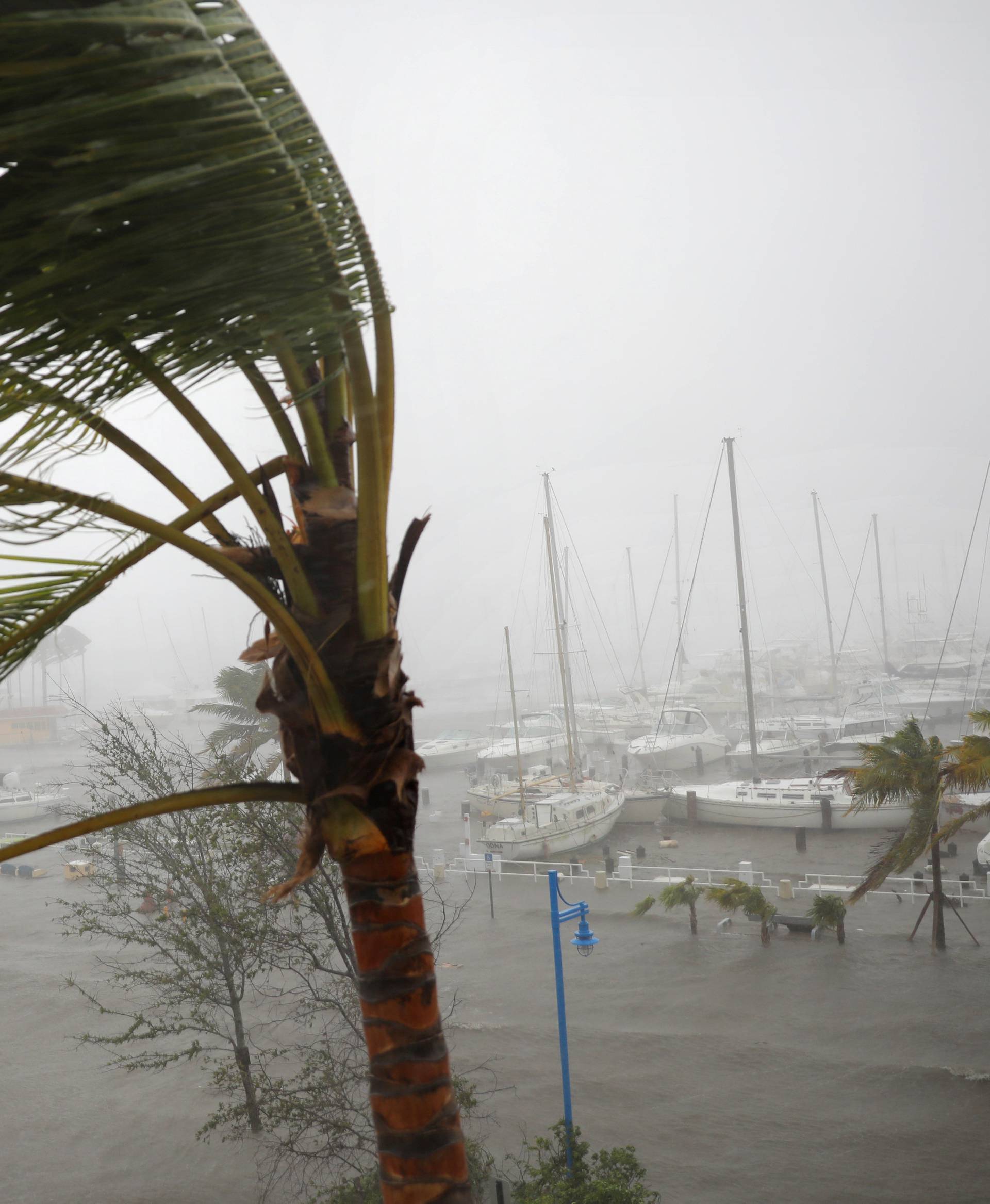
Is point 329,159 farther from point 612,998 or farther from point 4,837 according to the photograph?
point 4,837

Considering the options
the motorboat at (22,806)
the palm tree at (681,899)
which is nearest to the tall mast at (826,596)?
the palm tree at (681,899)

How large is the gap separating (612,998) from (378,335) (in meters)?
14.8

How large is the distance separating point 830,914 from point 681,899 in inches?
103

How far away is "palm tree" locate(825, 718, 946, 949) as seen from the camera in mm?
13797

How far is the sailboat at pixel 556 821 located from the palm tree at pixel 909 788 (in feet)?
32.5

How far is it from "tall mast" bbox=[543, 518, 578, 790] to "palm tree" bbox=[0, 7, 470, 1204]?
940 inches

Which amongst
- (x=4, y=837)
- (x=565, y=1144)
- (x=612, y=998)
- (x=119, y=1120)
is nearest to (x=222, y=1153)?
(x=119, y=1120)

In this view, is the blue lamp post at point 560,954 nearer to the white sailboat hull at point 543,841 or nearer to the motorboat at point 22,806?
the white sailboat hull at point 543,841

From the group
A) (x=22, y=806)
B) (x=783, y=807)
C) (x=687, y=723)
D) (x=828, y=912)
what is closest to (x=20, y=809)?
(x=22, y=806)

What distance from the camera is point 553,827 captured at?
24.1 m

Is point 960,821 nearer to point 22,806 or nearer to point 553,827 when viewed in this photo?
point 553,827

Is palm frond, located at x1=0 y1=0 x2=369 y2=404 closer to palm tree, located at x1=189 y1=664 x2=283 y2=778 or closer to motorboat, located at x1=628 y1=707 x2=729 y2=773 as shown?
palm tree, located at x1=189 y1=664 x2=283 y2=778

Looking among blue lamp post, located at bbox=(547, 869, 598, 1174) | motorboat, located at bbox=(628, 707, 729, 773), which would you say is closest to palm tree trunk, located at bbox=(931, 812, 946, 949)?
blue lamp post, located at bbox=(547, 869, 598, 1174)

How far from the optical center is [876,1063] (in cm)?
1220
